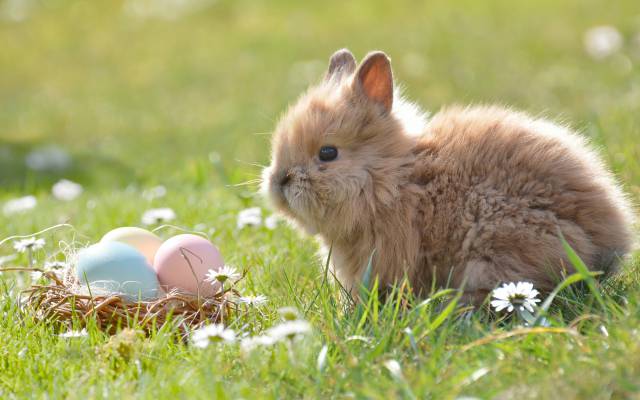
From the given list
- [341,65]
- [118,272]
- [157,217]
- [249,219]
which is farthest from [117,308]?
[341,65]

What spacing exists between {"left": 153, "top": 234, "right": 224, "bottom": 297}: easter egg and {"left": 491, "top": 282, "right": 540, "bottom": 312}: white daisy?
1.15 m

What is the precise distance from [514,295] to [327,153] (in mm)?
955

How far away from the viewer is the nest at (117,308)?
285cm

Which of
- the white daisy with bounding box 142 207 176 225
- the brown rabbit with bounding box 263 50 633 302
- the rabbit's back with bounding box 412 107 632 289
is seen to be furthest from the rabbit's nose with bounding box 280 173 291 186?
the white daisy with bounding box 142 207 176 225

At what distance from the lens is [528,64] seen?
9.20 metres

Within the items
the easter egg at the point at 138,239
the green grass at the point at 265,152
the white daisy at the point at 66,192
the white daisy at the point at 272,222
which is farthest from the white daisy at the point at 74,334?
the white daisy at the point at 66,192

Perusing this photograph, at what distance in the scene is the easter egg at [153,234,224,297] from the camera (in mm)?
3115

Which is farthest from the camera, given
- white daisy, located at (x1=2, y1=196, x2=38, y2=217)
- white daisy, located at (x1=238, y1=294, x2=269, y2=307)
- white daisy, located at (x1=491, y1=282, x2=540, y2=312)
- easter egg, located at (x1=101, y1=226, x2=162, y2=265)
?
white daisy, located at (x1=2, y1=196, x2=38, y2=217)

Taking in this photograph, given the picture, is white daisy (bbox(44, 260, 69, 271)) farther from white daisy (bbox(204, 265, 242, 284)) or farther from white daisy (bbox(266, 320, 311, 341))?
white daisy (bbox(266, 320, 311, 341))

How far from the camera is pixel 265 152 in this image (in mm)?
6867

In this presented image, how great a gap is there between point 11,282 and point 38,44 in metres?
9.44

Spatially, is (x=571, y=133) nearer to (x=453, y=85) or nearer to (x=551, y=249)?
(x=551, y=249)

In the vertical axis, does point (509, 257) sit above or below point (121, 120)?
below

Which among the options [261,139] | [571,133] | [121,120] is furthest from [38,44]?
[571,133]
